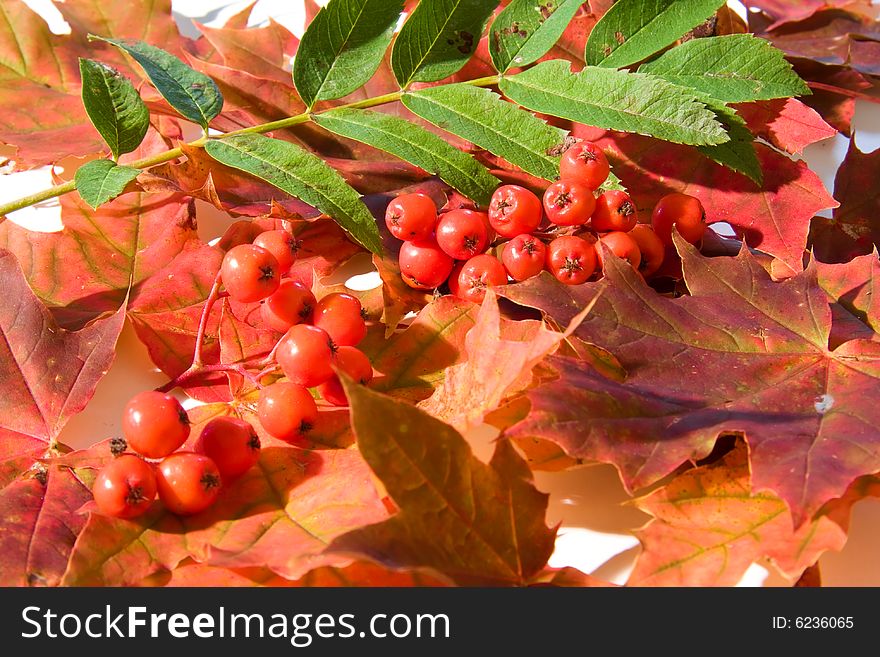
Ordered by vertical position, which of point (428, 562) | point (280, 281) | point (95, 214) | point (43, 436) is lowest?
point (428, 562)

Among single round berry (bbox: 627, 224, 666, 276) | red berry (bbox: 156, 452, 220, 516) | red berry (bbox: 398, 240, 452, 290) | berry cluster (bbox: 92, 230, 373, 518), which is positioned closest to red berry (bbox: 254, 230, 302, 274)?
berry cluster (bbox: 92, 230, 373, 518)

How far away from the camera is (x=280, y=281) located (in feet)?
2.59

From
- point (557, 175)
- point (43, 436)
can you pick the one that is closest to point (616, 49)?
point (557, 175)

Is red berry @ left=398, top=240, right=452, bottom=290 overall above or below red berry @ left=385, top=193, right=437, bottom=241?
below

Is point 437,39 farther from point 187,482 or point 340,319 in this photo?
point 187,482

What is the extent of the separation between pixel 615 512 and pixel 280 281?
0.34m

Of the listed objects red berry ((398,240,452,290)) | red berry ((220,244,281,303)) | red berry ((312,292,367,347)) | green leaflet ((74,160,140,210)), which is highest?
green leaflet ((74,160,140,210))

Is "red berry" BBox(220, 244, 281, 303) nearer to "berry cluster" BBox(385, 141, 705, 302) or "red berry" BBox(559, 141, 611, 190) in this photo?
"berry cluster" BBox(385, 141, 705, 302)

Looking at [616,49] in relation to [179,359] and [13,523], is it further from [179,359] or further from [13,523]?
[13,523]

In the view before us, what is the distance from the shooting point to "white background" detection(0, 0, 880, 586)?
70 cm

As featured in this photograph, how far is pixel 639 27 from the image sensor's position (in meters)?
0.90

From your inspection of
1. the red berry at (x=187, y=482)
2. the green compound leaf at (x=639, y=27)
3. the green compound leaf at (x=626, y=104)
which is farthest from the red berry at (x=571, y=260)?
the red berry at (x=187, y=482)

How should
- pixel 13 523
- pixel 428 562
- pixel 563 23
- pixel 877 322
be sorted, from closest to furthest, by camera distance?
pixel 428 562, pixel 13 523, pixel 877 322, pixel 563 23

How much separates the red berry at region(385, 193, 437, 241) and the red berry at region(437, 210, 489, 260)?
0.04 feet
